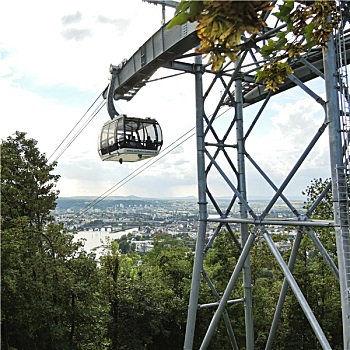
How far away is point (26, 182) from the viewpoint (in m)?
10.0

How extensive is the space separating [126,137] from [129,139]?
0.08 metres

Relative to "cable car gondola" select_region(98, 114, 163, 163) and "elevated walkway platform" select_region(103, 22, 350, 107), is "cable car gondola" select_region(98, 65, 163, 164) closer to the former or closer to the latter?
"cable car gondola" select_region(98, 114, 163, 163)

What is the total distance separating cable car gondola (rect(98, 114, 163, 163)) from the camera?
326 inches

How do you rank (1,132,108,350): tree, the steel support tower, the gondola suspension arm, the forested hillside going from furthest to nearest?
the forested hillside
(1,132,108,350): tree
the gondola suspension arm
the steel support tower

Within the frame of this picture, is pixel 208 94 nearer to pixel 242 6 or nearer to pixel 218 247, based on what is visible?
pixel 242 6

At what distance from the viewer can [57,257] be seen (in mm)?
9953

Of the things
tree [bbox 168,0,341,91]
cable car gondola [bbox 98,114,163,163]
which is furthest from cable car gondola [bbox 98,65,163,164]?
tree [bbox 168,0,341,91]

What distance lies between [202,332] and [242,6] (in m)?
14.6

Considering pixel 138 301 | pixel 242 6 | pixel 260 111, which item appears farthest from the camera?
pixel 138 301

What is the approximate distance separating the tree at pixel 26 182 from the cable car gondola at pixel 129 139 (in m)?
2.06

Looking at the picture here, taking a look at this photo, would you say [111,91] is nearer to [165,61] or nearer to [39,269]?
[165,61]

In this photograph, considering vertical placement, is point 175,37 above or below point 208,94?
above

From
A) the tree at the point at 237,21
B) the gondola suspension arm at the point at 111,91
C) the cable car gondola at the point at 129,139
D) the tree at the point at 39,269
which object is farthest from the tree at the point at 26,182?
the tree at the point at 237,21

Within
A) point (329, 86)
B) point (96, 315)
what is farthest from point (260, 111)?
point (96, 315)
